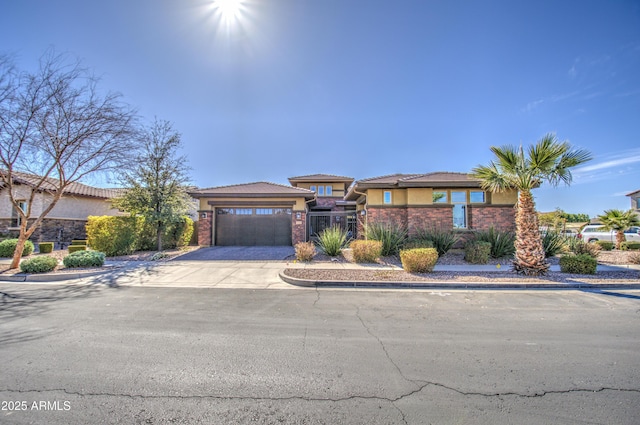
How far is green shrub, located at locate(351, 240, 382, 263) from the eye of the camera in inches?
455

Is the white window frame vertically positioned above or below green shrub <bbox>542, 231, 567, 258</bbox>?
above

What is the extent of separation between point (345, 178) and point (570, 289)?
23.0m

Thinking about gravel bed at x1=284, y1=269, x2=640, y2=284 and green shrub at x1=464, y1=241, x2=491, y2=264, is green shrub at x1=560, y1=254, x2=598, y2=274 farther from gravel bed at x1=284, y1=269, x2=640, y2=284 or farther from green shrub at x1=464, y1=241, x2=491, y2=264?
green shrub at x1=464, y1=241, x2=491, y2=264

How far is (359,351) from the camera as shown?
395 cm

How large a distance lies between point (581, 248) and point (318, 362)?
48.3ft

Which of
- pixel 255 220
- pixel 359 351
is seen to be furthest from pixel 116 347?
pixel 255 220

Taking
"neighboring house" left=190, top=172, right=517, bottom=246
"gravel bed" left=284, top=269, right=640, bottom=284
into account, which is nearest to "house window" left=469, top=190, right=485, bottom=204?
"neighboring house" left=190, top=172, right=517, bottom=246

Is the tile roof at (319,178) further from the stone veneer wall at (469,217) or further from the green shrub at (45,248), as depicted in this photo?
the green shrub at (45,248)

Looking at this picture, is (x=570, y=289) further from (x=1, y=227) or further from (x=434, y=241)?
(x=1, y=227)

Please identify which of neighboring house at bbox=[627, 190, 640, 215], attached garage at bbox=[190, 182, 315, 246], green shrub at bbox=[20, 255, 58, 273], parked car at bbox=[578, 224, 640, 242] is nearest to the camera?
green shrub at bbox=[20, 255, 58, 273]

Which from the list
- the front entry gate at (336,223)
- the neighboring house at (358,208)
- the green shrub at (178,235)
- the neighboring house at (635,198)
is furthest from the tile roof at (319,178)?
the neighboring house at (635,198)

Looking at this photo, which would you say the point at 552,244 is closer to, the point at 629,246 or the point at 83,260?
the point at 629,246

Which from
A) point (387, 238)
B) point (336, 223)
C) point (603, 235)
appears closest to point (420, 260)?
point (387, 238)

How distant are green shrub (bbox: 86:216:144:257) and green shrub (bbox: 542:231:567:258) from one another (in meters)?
19.3
